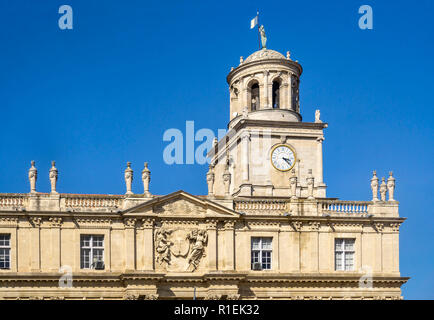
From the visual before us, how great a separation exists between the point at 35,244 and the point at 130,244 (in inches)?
191


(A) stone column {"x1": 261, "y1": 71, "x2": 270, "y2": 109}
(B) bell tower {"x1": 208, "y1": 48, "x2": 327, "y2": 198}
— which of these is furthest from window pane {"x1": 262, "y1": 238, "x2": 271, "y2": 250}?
(A) stone column {"x1": 261, "y1": 71, "x2": 270, "y2": 109}

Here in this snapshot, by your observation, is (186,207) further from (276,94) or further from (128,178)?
(276,94)

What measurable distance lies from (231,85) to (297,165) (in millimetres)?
6981

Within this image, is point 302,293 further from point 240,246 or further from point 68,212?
point 68,212

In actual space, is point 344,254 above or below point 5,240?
below

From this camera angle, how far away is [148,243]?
2016 inches

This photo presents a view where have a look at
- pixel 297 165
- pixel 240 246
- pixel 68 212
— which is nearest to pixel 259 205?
pixel 240 246

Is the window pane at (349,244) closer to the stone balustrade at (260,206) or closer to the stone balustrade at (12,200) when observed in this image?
the stone balustrade at (260,206)

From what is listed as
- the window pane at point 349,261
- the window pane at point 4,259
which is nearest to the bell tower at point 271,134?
the window pane at point 349,261

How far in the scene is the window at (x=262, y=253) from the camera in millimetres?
52594

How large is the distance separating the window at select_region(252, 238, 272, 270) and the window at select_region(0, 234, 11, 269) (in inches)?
503

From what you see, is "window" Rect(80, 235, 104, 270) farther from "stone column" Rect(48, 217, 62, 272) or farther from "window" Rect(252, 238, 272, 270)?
"window" Rect(252, 238, 272, 270)

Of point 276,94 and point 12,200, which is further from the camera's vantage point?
point 276,94

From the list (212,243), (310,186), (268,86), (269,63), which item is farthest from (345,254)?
(269,63)
